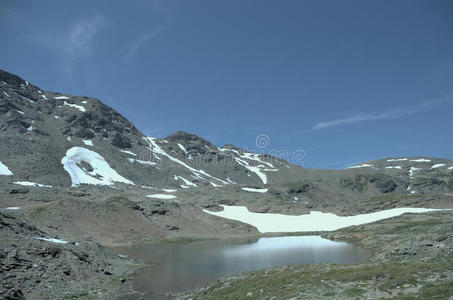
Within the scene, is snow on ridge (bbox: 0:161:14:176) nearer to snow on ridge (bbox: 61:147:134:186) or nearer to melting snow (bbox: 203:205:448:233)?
snow on ridge (bbox: 61:147:134:186)

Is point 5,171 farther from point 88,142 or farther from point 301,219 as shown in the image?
point 301,219

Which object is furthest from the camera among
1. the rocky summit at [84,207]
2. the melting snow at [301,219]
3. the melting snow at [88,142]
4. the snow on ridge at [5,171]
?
the melting snow at [88,142]

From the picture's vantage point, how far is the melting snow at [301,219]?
4085 inches

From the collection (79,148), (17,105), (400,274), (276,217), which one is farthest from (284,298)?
(17,105)

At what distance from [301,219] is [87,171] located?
350 feet

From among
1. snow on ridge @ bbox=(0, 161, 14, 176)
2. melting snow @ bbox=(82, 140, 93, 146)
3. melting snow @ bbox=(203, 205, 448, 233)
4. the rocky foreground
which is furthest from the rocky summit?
the rocky foreground

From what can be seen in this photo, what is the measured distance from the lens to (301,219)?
4535 inches

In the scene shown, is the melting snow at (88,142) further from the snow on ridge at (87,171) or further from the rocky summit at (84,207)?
the snow on ridge at (87,171)

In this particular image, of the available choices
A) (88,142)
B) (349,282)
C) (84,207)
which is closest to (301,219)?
(84,207)

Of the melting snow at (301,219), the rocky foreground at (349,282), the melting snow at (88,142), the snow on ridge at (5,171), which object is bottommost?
the rocky foreground at (349,282)

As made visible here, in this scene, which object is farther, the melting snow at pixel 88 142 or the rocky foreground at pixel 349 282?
the melting snow at pixel 88 142

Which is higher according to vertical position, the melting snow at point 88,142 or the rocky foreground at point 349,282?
the melting snow at point 88,142

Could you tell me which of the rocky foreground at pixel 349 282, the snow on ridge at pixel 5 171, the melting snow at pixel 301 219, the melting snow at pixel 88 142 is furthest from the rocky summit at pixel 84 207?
the rocky foreground at pixel 349 282

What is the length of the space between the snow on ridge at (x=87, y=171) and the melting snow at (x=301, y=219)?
6404 centimetres
